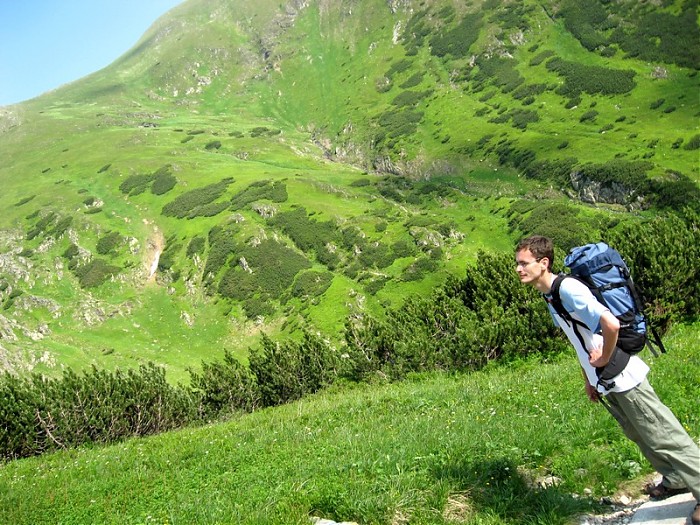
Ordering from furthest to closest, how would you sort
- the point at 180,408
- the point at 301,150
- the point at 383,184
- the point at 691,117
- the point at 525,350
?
the point at 301,150
the point at 383,184
the point at 691,117
the point at 180,408
the point at 525,350

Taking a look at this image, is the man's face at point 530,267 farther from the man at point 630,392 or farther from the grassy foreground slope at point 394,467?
the grassy foreground slope at point 394,467

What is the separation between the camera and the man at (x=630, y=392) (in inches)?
205

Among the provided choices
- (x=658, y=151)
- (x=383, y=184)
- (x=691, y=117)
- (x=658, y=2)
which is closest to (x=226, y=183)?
(x=383, y=184)

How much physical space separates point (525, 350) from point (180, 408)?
16.3 metres

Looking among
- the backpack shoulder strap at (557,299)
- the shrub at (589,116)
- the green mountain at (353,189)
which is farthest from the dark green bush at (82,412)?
the shrub at (589,116)

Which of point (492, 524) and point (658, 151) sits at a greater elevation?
point (492, 524)

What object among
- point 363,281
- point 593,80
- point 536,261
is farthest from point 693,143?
point 536,261

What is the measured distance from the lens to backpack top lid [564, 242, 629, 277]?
213 inches

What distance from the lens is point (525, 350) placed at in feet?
63.2

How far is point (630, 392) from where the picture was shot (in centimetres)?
542

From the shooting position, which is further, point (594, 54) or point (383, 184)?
point (594, 54)

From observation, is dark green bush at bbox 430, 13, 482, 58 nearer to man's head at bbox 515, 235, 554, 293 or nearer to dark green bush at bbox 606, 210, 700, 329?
dark green bush at bbox 606, 210, 700, 329

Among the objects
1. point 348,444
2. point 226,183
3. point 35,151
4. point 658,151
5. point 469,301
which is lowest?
point 658,151

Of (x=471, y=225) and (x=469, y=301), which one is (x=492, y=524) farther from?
(x=471, y=225)
